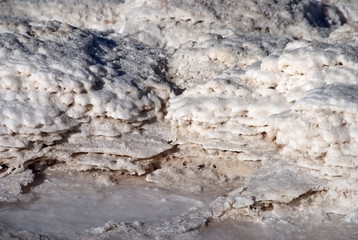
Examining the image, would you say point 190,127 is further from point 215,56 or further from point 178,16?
point 178,16

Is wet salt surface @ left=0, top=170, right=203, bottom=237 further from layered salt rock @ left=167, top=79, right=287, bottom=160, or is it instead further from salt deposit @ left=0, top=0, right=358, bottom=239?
layered salt rock @ left=167, top=79, right=287, bottom=160

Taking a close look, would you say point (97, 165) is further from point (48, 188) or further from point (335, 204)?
point (335, 204)

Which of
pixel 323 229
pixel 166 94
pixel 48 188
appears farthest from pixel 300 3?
pixel 48 188

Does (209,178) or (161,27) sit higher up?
(161,27)

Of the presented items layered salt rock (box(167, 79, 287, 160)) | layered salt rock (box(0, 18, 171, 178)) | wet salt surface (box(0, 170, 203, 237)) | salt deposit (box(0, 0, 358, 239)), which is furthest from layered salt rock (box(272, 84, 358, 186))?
layered salt rock (box(0, 18, 171, 178))

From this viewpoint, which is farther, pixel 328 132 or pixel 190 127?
pixel 190 127

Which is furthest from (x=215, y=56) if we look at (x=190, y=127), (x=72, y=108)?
(x=72, y=108)
